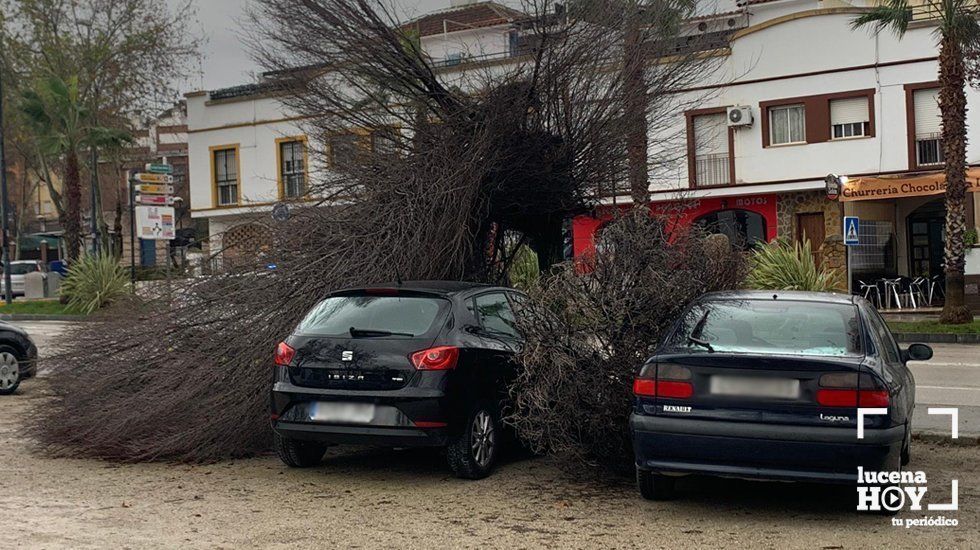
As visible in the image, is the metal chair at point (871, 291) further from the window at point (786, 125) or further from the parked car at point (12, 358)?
the parked car at point (12, 358)

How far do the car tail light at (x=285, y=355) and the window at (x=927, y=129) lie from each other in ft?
88.1

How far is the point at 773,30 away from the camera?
3291 cm

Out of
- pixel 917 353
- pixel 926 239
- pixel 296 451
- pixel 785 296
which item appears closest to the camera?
pixel 785 296

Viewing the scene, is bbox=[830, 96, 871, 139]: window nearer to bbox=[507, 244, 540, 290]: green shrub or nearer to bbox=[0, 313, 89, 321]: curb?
bbox=[507, 244, 540, 290]: green shrub

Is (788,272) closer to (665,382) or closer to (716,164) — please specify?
(716,164)

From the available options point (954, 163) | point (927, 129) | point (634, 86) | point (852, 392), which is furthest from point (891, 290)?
point (852, 392)

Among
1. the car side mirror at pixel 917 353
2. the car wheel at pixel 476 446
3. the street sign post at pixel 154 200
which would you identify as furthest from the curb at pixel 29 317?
the car side mirror at pixel 917 353

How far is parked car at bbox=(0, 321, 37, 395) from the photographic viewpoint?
47.4ft

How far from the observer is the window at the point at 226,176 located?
4266cm

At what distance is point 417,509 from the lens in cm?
737

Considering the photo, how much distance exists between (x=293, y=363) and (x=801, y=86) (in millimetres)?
27447

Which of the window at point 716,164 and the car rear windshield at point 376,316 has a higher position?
the window at point 716,164

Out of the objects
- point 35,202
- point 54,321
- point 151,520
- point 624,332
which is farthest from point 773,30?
point 35,202

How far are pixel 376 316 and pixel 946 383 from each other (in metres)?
9.05
